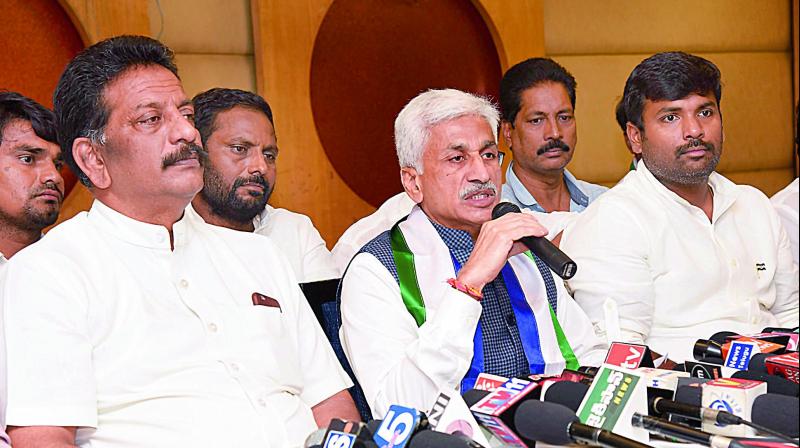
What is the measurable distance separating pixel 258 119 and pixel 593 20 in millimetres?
2613

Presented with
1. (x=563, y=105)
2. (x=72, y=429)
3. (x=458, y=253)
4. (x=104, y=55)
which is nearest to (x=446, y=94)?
(x=458, y=253)

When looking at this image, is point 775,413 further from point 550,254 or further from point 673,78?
point 673,78

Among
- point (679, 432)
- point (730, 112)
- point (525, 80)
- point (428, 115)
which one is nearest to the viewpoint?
point (679, 432)

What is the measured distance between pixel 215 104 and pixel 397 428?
6.78ft

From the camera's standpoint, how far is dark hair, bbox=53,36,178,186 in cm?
197

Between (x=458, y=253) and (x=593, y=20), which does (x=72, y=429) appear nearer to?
(x=458, y=253)

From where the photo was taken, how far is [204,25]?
3988mm

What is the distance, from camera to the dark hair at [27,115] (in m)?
2.60

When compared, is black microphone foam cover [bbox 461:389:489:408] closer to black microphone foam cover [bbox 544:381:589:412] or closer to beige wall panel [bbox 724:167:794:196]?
black microphone foam cover [bbox 544:381:589:412]

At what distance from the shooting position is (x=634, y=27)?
5.33 metres

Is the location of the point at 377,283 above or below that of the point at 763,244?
below

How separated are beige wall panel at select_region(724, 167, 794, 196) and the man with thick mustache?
85.1 inches

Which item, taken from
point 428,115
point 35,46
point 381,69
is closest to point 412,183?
point 428,115

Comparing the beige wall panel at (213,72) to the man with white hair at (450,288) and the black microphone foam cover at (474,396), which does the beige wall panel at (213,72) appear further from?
the black microphone foam cover at (474,396)
